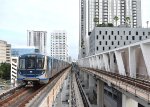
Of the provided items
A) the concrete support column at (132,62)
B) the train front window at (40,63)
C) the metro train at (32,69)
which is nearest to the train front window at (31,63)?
the metro train at (32,69)

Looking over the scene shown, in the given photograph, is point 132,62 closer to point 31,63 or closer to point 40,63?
point 40,63

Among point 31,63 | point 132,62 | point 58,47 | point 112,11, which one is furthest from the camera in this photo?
point 58,47

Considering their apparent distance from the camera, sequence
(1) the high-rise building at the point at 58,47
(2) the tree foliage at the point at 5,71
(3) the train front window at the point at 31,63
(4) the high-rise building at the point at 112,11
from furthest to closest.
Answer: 1. (1) the high-rise building at the point at 58,47
2. (4) the high-rise building at the point at 112,11
3. (2) the tree foliage at the point at 5,71
4. (3) the train front window at the point at 31,63

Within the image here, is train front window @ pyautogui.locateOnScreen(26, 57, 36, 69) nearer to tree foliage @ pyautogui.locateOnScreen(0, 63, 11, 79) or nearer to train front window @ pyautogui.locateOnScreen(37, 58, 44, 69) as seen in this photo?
train front window @ pyautogui.locateOnScreen(37, 58, 44, 69)

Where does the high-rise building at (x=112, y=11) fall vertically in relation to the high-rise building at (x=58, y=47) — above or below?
above

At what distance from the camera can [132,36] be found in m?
102

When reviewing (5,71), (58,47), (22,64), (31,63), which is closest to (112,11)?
(58,47)

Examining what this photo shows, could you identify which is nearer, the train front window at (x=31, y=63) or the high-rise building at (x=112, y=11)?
the train front window at (x=31, y=63)

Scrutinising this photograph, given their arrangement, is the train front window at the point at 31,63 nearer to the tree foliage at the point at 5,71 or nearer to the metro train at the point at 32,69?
the metro train at the point at 32,69

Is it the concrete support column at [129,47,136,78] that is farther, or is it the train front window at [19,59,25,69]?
the concrete support column at [129,47,136,78]

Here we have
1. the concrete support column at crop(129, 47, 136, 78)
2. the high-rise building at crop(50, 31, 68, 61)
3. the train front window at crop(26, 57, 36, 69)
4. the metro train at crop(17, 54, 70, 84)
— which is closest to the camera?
the metro train at crop(17, 54, 70, 84)

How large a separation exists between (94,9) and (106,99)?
329ft

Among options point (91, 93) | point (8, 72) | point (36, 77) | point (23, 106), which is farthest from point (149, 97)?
point (8, 72)

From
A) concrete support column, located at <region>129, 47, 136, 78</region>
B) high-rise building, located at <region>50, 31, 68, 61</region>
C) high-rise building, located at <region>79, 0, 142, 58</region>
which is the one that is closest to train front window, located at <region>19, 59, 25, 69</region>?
concrete support column, located at <region>129, 47, 136, 78</region>
